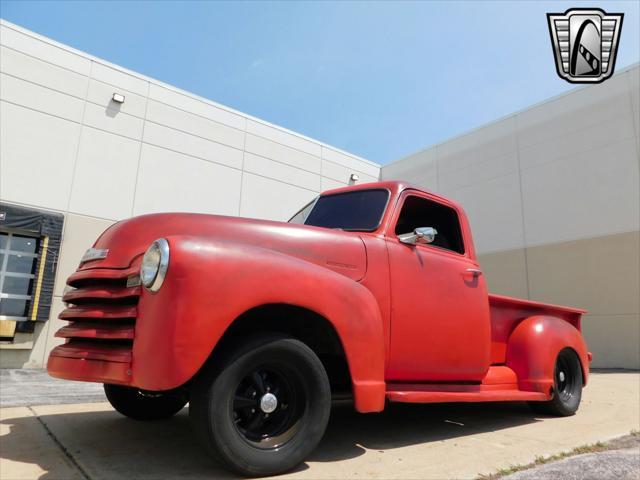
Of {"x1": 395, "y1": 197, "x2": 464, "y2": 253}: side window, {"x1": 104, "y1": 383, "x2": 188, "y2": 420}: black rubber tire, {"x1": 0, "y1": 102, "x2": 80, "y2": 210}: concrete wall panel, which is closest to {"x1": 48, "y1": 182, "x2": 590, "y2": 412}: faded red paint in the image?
{"x1": 395, "y1": 197, "x2": 464, "y2": 253}: side window

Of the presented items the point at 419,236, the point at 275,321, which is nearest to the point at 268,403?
the point at 275,321

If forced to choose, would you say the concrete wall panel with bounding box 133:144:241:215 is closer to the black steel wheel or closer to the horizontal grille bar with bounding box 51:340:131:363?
the horizontal grille bar with bounding box 51:340:131:363

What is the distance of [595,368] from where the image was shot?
1162cm

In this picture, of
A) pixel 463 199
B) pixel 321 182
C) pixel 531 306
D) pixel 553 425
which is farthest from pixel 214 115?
pixel 553 425

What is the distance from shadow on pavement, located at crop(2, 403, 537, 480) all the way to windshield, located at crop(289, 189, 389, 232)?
1630 millimetres

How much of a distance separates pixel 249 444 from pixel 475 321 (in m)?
2.37

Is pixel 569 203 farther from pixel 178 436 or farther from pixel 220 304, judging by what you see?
pixel 220 304

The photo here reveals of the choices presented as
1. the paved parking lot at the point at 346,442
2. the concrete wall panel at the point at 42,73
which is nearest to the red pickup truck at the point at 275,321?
the paved parking lot at the point at 346,442

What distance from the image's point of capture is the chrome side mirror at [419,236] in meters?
3.39

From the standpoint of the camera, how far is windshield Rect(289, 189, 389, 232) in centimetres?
360

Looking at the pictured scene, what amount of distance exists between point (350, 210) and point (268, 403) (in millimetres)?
1854

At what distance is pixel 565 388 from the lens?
A: 16.1ft

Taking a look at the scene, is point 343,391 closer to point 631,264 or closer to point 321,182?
point 631,264

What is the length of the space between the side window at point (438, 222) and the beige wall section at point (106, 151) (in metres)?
9.58
